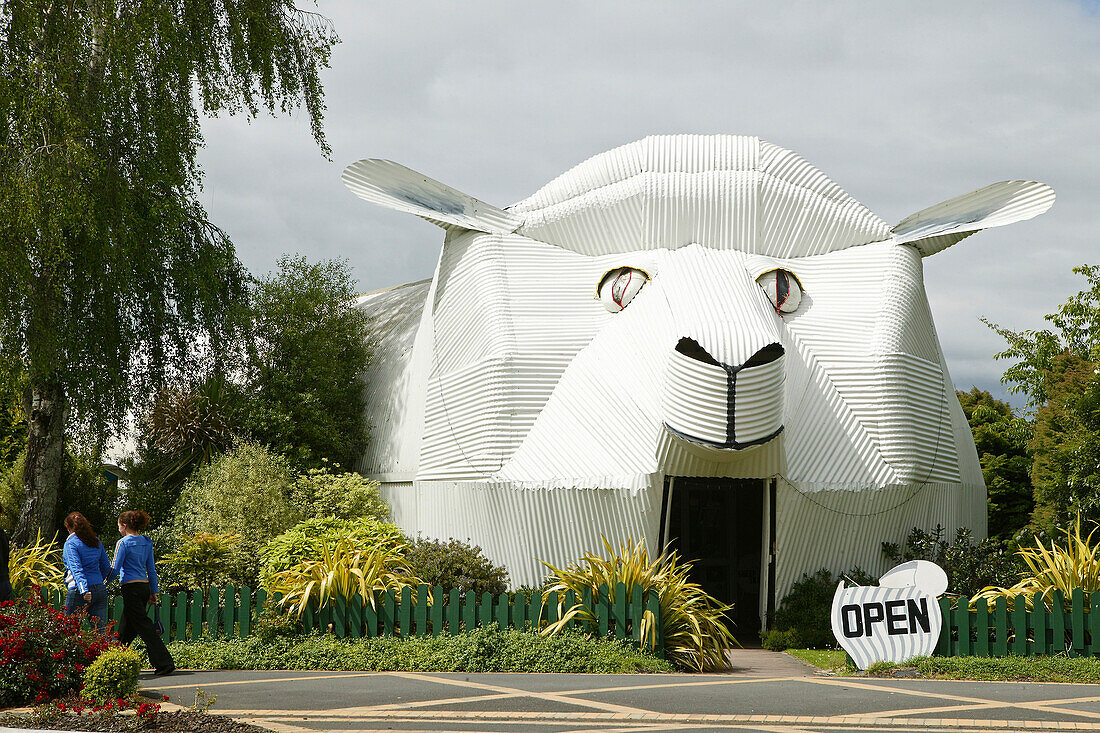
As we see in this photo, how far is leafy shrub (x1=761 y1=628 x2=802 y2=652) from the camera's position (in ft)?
45.1

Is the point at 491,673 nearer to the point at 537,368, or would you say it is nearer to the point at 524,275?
the point at 537,368

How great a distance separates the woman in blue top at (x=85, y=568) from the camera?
1032 centimetres

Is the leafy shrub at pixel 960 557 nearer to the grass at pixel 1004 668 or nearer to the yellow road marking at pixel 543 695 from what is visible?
the grass at pixel 1004 668

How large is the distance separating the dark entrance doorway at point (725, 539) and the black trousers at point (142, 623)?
311 inches

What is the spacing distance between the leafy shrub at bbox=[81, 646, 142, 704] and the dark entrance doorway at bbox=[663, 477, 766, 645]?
970cm

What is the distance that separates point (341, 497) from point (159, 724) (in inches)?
398

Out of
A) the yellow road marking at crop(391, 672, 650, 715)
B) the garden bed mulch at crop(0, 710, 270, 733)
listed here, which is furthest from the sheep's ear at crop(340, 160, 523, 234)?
the garden bed mulch at crop(0, 710, 270, 733)

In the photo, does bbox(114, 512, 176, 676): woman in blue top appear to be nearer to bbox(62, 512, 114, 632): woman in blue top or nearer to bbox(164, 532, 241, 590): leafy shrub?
bbox(62, 512, 114, 632): woman in blue top

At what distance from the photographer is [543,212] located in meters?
15.9

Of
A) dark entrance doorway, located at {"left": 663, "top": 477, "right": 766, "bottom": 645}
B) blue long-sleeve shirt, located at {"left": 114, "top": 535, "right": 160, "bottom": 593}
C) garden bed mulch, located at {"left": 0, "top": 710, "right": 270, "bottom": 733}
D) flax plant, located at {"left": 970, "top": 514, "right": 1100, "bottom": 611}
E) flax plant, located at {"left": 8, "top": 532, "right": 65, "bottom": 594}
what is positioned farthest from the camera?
dark entrance doorway, located at {"left": 663, "top": 477, "right": 766, "bottom": 645}

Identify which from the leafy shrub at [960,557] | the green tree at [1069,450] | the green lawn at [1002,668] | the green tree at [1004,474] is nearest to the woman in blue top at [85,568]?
the green lawn at [1002,668]

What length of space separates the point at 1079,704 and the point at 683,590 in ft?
16.0

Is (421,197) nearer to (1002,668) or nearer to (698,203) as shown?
(698,203)

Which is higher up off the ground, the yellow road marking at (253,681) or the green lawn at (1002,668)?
the green lawn at (1002,668)
